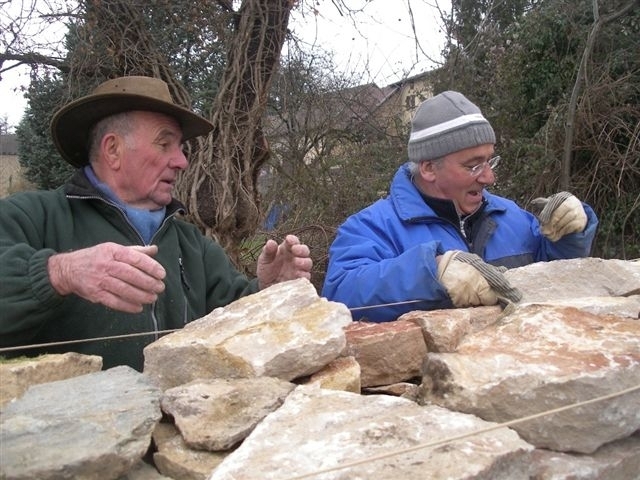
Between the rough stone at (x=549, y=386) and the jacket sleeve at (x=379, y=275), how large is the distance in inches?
25.8

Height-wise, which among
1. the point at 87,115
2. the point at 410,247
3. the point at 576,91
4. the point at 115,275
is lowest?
the point at 410,247

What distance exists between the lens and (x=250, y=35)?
543cm

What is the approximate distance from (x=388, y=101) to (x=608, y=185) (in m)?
3.43

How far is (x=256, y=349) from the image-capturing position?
1.61m

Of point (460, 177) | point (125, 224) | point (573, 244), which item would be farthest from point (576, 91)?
point (125, 224)

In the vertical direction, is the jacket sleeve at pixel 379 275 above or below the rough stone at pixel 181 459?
above

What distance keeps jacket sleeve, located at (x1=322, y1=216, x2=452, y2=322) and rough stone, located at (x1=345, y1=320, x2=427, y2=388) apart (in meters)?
0.47

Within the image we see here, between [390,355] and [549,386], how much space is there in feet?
1.50

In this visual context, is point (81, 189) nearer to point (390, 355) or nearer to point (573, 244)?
point (390, 355)

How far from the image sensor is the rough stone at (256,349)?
157 cm

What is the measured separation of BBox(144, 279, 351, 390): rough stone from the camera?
5.15 ft

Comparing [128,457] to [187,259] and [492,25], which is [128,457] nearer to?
[187,259]

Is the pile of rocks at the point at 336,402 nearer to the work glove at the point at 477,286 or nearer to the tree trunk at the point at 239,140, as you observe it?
the work glove at the point at 477,286

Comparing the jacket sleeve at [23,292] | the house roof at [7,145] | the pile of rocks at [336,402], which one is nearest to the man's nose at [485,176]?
the pile of rocks at [336,402]
